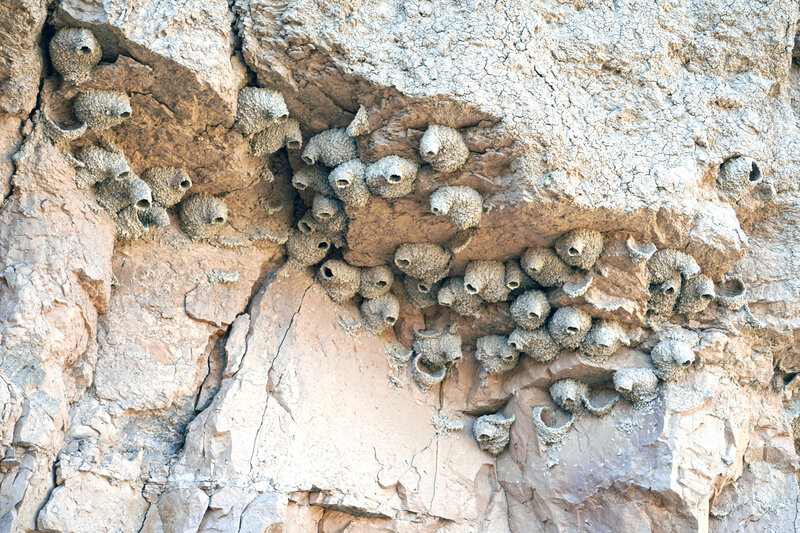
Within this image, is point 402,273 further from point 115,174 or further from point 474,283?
point 115,174

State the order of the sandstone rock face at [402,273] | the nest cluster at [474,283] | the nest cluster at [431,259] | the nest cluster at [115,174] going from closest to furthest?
the nest cluster at [115,174]
the sandstone rock face at [402,273]
the nest cluster at [431,259]
the nest cluster at [474,283]

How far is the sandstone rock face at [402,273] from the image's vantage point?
12.2ft

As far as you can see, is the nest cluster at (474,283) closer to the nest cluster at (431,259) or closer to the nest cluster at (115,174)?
the nest cluster at (431,259)

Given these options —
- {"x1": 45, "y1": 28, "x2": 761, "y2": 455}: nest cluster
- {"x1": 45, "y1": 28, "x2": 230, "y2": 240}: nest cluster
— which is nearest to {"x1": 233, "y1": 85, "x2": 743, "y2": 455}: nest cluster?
{"x1": 45, "y1": 28, "x2": 761, "y2": 455}: nest cluster

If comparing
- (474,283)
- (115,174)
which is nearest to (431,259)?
(474,283)

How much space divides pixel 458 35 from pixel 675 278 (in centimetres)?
156

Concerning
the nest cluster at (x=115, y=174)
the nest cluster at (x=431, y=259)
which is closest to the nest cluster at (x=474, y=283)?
the nest cluster at (x=431, y=259)

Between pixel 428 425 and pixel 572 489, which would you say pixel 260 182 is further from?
pixel 572 489

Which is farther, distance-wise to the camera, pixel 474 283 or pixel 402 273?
pixel 402 273

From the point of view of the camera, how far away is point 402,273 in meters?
4.78

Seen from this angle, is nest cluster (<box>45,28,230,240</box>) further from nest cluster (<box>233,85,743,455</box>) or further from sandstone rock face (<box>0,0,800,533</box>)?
nest cluster (<box>233,85,743,455</box>)

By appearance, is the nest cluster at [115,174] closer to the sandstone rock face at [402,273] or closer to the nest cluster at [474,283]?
the sandstone rock face at [402,273]

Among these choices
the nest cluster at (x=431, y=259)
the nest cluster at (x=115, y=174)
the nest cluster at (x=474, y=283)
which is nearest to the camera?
the nest cluster at (x=115, y=174)

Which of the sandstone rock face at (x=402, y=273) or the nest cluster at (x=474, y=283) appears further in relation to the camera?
the nest cluster at (x=474, y=283)
